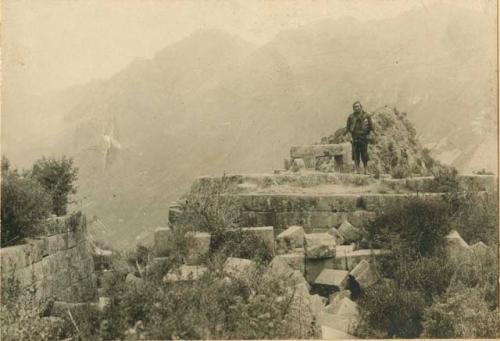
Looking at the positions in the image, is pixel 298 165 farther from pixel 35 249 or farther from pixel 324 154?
pixel 35 249

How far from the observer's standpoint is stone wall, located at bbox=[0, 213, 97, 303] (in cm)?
711

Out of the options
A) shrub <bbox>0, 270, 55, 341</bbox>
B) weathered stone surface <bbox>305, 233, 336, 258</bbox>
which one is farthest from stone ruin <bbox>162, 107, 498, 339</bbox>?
shrub <bbox>0, 270, 55, 341</bbox>

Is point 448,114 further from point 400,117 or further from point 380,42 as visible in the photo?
point 400,117

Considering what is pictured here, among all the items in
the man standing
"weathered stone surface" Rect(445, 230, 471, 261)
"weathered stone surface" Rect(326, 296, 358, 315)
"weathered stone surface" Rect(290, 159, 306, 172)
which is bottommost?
"weathered stone surface" Rect(326, 296, 358, 315)

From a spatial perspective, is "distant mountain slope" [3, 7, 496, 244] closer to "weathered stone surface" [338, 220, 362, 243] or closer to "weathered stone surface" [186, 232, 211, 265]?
"weathered stone surface" [338, 220, 362, 243]

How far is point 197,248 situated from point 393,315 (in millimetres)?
2988

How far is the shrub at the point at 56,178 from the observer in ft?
32.4

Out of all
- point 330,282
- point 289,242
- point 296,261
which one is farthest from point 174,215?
point 330,282

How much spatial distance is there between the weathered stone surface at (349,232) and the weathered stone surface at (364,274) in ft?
4.60

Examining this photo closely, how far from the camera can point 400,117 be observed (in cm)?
1781

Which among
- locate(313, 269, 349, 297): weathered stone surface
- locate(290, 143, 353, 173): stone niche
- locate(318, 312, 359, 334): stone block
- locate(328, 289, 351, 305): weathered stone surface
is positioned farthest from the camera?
locate(290, 143, 353, 173): stone niche

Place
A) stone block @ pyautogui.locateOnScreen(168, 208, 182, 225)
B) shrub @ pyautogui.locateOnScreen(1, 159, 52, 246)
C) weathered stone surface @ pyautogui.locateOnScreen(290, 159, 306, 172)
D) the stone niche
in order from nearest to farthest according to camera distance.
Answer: shrub @ pyautogui.locateOnScreen(1, 159, 52, 246)
stone block @ pyautogui.locateOnScreen(168, 208, 182, 225)
weathered stone surface @ pyautogui.locateOnScreen(290, 159, 306, 172)
the stone niche

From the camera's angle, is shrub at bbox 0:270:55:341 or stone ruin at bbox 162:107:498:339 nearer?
shrub at bbox 0:270:55:341

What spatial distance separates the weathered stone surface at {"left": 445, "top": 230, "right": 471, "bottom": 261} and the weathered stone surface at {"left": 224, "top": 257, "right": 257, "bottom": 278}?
3198 millimetres
